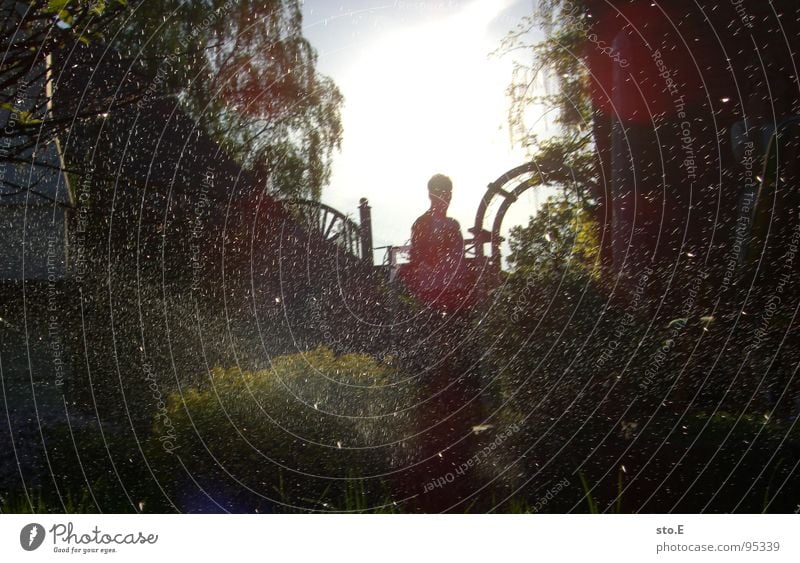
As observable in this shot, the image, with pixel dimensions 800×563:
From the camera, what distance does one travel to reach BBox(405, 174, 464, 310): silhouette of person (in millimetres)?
1864

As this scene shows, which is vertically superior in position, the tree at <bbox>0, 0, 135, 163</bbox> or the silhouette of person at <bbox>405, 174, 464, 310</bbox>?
the tree at <bbox>0, 0, 135, 163</bbox>

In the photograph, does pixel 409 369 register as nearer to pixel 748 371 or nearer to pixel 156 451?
pixel 156 451

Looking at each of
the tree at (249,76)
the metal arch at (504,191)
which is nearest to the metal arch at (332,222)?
the tree at (249,76)

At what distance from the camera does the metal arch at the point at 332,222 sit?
193 cm

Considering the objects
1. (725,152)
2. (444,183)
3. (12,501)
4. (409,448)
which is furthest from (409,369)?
(12,501)

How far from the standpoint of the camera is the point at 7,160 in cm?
201

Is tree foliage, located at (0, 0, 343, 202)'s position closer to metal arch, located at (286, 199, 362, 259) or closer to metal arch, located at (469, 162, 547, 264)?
metal arch, located at (286, 199, 362, 259)

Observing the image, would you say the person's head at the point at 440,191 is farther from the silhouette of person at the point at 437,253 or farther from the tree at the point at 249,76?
the tree at the point at 249,76

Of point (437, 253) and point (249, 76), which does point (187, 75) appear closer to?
point (249, 76)

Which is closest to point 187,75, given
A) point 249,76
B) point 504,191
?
point 249,76

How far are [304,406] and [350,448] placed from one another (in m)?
0.18

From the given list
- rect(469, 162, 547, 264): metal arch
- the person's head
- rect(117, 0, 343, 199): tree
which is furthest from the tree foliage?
rect(469, 162, 547, 264): metal arch

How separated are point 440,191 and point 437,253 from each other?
177mm

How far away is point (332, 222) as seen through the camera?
1.95m
